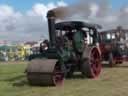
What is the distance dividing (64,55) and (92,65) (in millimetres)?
2154

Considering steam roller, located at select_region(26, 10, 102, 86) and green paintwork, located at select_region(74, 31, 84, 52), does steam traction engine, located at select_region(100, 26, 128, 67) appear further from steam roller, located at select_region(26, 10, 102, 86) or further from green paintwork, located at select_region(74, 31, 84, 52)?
green paintwork, located at select_region(74, 31, 84, 52)

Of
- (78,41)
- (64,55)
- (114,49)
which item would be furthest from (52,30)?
(114,49)

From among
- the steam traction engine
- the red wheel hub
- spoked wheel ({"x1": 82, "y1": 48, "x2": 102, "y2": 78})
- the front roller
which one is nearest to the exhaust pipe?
→ the front roller

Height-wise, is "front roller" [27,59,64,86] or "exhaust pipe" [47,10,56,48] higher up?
"exhaust pipe" [47,10,56,48]

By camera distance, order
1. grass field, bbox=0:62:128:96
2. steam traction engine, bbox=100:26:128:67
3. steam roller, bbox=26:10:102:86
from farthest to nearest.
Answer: steam traction engine, bbox=100:26:128:67
steam roller, bbox=26:10:102:86
grass field, bbox=0:62:128:96

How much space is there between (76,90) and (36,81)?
1847 mm

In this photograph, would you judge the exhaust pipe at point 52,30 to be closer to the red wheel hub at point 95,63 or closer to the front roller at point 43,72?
the front roller at point 43,72

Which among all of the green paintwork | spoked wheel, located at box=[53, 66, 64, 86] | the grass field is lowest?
the grass field

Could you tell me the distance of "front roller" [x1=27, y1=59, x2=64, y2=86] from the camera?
1297 centimetres

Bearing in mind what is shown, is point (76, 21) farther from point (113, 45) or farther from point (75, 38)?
point (113, 45)

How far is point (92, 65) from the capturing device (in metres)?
15.9

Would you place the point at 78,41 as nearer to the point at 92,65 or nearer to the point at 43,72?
the point at 92,65

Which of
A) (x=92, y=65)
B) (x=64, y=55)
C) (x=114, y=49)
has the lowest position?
(x=92, y=65)

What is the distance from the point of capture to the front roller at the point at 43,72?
42.5 ft
